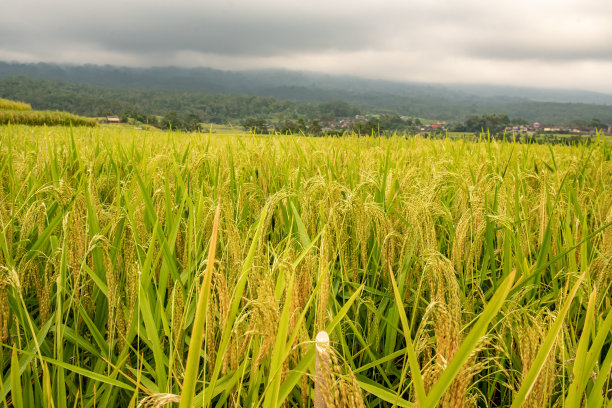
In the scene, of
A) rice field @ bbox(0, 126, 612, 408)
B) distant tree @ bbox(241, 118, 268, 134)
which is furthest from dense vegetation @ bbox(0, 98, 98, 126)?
rice field @ bbox(0, 126, 612, 408)

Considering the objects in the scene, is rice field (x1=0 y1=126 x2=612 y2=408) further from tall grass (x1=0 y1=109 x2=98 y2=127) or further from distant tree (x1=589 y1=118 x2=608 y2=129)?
tall grass (x1=0 y1=109 x2=98 y2=127)

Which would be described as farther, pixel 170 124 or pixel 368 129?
pixel 368 129

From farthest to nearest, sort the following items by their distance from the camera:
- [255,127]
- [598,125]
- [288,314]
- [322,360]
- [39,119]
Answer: [39,119], [598,125], [255,127], [288,314], [322,360]

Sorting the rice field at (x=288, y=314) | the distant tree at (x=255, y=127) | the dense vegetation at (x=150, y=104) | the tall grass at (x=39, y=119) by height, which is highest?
the dense vegetation at (x=150, y=104)

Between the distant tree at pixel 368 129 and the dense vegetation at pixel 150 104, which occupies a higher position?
the dense vegetation at pixel 150 104

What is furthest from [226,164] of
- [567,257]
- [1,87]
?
[1,87]

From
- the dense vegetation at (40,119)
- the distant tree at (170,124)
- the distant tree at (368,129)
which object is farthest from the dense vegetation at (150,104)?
the distant tree at (368,129)

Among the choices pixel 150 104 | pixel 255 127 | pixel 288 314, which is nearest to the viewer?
pixel 288 314

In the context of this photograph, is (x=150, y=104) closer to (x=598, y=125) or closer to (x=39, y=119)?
(x=39, y=119)

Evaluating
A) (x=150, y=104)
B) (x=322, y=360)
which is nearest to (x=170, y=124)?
(x=322, y=360)

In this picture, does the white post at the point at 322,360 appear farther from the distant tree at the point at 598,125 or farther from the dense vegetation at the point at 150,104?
the dense vegetation at the point at 150,104

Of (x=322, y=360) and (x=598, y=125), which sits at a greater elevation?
(x=598, y=125)

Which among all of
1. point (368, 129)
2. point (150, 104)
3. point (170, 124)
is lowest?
point (170, 124)

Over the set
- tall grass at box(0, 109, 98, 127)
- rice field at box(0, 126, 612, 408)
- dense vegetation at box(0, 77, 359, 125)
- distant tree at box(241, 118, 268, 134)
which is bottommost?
rice field at box(0, 126, 612, 408)
